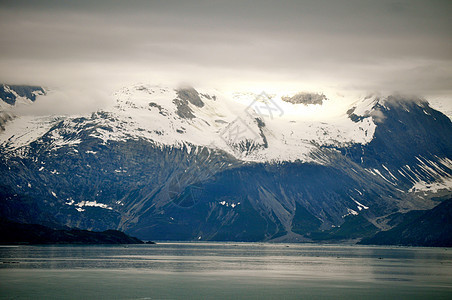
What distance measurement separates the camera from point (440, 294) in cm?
14988

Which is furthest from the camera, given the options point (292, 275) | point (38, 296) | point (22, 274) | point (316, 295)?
point (292, 275)

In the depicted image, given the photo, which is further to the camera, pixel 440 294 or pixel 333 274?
pixel 333 274

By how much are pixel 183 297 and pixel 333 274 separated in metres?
69.3

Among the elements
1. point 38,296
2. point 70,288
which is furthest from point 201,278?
point 38,296

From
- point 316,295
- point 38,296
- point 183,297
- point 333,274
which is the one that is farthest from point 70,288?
point 333,274

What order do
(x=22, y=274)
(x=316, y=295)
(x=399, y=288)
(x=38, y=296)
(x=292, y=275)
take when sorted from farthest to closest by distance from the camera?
(x=292, y=275) < (x=22, y=274) < (x=399, y=288) < (x=316, y=295) < (x=38, y=296)

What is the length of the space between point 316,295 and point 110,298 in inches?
1611

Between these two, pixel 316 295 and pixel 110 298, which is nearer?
pixel 110 298

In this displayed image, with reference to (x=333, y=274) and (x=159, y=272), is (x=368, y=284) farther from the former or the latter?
(x=159, y=272)

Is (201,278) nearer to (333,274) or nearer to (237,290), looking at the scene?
(237,290)

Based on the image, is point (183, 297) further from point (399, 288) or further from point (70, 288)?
point (399, 288)

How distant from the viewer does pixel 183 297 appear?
14125 cm

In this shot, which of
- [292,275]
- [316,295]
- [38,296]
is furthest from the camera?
[292,275]

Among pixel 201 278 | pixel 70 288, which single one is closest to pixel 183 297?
pixel 70 288
